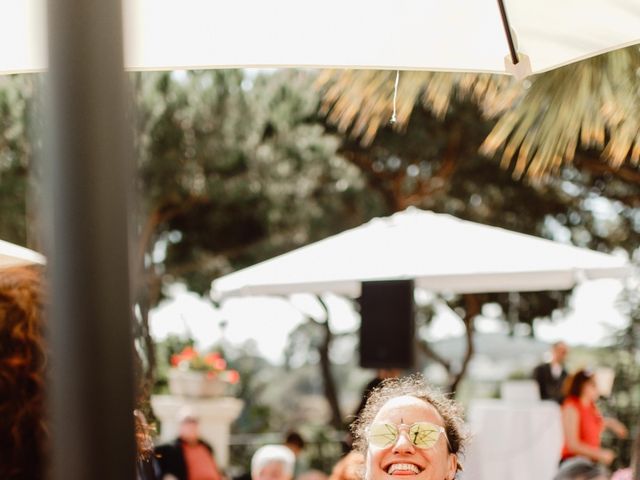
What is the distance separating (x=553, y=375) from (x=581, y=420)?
2.22 metres

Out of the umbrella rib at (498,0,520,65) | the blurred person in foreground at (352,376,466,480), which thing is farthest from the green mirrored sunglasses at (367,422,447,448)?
the umbrella rib at (498,0,520,65)

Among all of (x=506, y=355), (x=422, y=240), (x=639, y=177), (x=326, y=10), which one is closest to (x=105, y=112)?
(x=326, y=10)

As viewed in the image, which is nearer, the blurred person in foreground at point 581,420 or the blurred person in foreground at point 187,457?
the blurred person in foreground at point 187,457

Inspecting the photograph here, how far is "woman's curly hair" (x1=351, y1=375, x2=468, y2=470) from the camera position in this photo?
2557mm

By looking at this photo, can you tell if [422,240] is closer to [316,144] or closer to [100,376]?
[100,376]

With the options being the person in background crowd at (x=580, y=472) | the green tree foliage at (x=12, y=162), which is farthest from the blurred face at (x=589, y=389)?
the green tree foliage at (x=12, y=162)

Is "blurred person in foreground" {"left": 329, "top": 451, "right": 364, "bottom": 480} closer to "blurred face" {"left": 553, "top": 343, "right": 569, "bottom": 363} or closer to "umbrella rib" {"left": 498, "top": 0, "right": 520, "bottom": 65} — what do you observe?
"umbrella rib" {"left": 498, "top": 0, "right": 520, "bottom": 65}

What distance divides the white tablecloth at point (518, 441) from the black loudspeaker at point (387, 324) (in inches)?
40.4

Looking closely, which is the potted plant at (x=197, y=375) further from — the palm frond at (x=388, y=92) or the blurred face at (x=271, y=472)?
the palm frond at (x=388, y=92)

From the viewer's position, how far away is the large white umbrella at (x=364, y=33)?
380cm

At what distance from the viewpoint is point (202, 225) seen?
54.4 feet

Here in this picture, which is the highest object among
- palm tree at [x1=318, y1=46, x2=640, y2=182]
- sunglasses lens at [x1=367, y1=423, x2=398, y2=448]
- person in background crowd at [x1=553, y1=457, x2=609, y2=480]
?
palm tree at [x1=318, y1=46, x2=640, y2=182]

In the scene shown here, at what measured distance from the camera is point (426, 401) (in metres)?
2.58

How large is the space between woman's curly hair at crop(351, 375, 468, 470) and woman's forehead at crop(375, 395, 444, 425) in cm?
3
